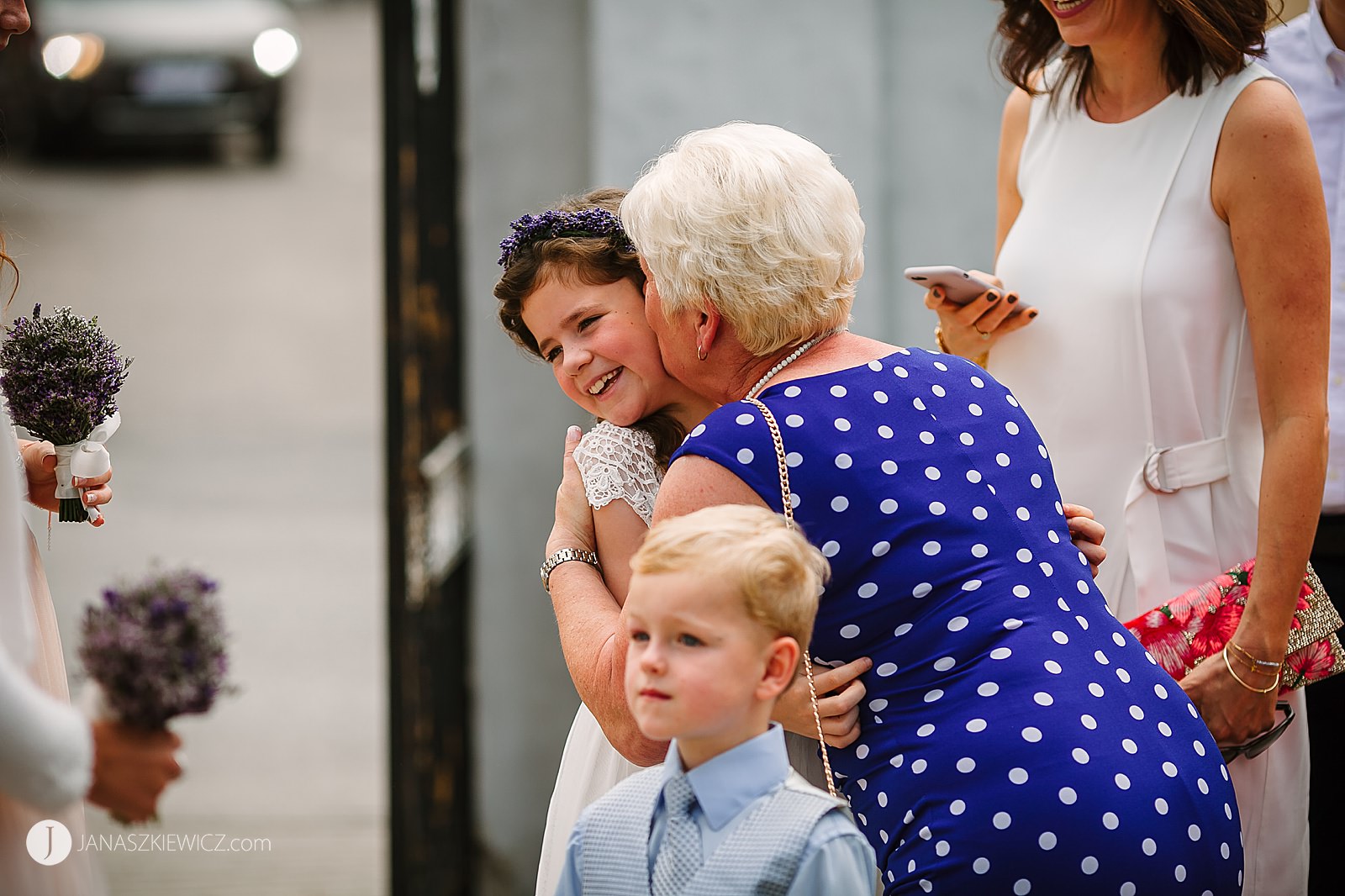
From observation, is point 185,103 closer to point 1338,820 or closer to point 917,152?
point 917,152

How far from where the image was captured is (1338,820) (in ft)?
7.83

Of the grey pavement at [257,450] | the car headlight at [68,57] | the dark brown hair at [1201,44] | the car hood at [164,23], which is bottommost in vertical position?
the grey pavement at [257,450]

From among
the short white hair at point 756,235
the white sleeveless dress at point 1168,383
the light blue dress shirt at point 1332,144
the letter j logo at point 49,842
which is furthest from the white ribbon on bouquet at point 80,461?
the light blue dress shirt at point 1332,144

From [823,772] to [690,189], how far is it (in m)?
0.76

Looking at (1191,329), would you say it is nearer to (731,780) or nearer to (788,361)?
(788,361)

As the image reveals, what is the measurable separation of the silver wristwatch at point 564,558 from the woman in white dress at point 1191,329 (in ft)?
2.70

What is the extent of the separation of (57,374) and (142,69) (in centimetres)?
338

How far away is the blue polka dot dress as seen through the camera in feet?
4.75

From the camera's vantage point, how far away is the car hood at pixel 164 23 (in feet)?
11.3

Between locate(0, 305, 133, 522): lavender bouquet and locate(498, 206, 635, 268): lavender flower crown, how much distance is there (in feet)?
2.14

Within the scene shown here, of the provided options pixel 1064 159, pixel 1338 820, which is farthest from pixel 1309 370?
pixel 1338 820

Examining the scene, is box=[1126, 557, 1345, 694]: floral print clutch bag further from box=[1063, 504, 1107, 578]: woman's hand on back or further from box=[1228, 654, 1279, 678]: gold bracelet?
box=[1063, 504, 1107, 578]: woman's hand on back

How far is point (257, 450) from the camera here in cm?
900

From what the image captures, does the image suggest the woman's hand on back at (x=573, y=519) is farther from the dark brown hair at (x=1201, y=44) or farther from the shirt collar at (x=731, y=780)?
the dark brown hair at (x=1201, y=44)
